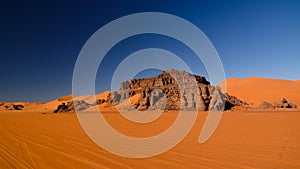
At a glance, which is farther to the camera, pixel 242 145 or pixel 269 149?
pixel 242 145

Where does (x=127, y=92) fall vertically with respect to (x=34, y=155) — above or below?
above

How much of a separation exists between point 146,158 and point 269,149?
11.3 feet

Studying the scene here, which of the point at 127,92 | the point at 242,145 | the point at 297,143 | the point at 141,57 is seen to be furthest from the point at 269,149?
the point at 127,92

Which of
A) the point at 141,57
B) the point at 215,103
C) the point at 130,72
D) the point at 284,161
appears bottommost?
the point at 284,161

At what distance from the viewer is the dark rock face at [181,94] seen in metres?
25.1

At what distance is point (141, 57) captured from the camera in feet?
68.6

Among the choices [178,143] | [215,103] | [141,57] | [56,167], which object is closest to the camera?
[56,167]

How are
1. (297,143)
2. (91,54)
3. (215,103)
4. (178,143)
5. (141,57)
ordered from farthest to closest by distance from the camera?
1. (215,103)
2. (141,57)
3. (91,54)
4. (178,143)
5. (297,143)

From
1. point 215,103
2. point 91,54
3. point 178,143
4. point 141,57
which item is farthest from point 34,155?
point 215,103

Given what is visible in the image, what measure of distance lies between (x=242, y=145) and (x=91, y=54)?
10.7 meters

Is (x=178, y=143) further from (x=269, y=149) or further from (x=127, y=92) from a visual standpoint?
(x=127, y=92)

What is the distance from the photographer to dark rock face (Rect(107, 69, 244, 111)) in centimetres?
2506

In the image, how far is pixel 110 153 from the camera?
5668 mm

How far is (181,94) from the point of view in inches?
1070
